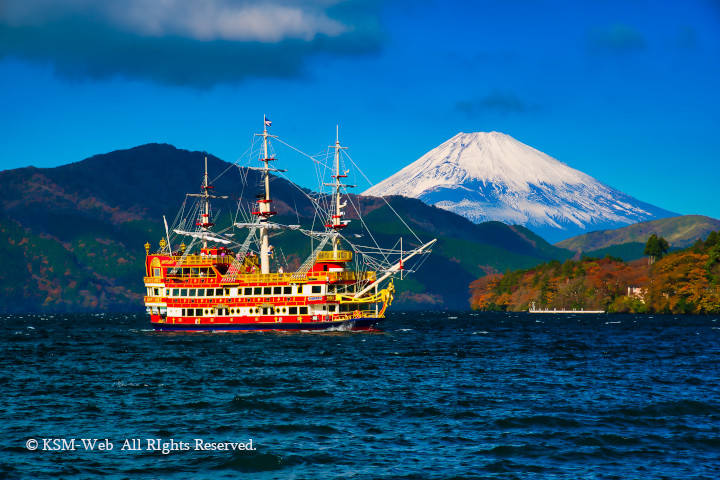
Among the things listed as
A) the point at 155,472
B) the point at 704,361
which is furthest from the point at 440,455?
the point at 704,361

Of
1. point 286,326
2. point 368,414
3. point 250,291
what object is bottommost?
point 368,414

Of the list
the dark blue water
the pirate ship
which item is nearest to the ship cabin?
the pirate ship

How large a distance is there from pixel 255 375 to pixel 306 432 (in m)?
20.5

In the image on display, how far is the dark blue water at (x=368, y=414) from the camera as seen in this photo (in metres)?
30.2

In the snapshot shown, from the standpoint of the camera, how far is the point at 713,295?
16725 centimetres

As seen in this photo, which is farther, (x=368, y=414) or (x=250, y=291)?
(x=250, y=291)

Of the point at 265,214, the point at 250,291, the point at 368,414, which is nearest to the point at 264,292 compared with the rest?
the point at 250,291

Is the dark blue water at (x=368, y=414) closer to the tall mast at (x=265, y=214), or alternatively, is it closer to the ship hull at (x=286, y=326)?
the ship hull at (x=286, y=326)

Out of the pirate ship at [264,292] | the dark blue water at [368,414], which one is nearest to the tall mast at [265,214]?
the pirate ship at [264,292]

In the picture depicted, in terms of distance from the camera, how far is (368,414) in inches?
1592

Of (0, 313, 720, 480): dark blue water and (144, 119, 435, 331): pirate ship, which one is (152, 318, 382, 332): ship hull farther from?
(0, 313, 720, 480): dark blue water

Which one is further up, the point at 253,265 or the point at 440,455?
the point at 253,265

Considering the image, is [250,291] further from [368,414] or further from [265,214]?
[368,414]

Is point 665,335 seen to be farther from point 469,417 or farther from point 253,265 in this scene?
point 469,417
